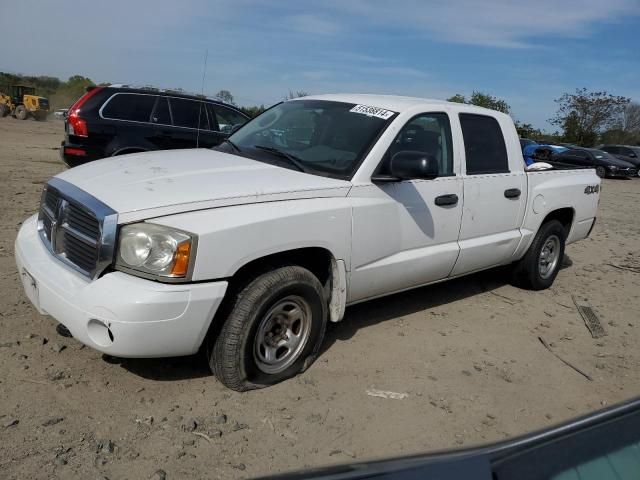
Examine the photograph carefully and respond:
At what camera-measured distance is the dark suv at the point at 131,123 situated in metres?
8.02

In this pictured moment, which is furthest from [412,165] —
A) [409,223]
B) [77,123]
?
[77,123]

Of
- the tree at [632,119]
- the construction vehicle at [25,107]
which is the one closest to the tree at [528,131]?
the tree at [632,119]

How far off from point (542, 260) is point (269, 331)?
377cm

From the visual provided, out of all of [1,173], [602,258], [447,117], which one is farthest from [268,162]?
[1,173]

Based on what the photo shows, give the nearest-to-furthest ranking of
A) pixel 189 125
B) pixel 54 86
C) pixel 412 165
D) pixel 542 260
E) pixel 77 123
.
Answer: pixel 412 165 → pixel 542 260 → pixel 77 123 → pixel 189 125 → pixel 54 86

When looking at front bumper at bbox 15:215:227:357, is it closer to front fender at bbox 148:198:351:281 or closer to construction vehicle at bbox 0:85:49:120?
front fender at bbox 148:198:351:281

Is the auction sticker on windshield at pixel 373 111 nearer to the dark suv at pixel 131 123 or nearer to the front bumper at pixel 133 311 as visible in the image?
the front bumper at pixel 133 311

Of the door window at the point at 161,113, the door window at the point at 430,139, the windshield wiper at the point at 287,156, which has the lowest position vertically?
the door window at the point at 161,113

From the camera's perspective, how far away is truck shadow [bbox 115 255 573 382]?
3547 millimetres

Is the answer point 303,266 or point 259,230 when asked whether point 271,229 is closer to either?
point 259,230

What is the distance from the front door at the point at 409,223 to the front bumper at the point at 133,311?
1.16 metres

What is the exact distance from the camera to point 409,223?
410 cm

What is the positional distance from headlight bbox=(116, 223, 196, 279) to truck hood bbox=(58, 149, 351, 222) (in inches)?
3.4

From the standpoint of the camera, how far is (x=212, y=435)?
2.96 meters
